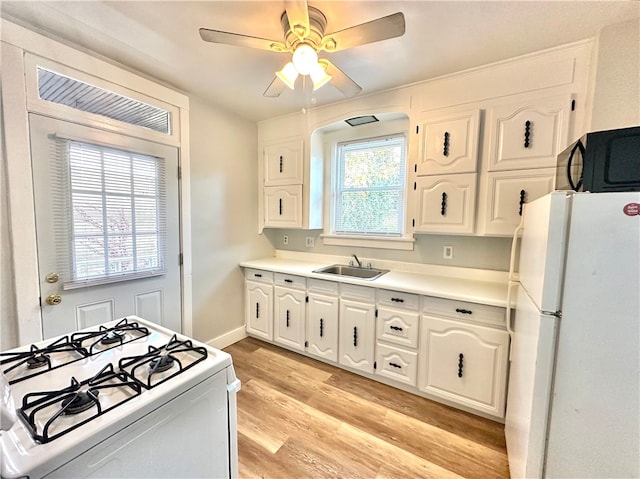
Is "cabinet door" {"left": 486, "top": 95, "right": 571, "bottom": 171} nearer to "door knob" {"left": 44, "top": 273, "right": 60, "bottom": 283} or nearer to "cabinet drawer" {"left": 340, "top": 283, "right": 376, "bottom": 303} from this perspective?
"cabinet drawer" {"left": 340, "top": 283, "right": 376, "bottom": 303}

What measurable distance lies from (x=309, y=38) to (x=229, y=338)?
2785 millimetres

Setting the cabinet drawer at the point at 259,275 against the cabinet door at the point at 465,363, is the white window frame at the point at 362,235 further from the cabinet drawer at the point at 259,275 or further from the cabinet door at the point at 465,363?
the cabinet door at the point at 465,363

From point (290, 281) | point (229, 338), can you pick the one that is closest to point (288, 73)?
point (290, 281)

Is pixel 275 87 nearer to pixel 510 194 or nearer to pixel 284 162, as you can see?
pixel 284 162

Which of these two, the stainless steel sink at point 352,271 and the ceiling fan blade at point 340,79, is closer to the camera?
the ceiling fan blade at point 340,79

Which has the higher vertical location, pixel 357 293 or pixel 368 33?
pixel 368 33

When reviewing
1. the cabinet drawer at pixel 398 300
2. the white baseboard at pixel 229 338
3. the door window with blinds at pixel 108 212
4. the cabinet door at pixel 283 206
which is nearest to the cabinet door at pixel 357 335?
the cabinet drawer at pixel 398 300

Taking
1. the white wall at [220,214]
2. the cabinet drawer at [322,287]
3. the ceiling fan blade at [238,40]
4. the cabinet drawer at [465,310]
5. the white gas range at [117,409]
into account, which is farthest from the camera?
the white wall at [220,214]

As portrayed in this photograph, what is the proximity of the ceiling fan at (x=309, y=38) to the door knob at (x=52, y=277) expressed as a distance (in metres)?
1.67

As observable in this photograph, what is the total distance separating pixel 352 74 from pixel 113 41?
1.61 metres

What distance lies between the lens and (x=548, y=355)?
1010 millimetres

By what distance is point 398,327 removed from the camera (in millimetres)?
2137

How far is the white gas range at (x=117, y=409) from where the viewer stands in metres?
0.62

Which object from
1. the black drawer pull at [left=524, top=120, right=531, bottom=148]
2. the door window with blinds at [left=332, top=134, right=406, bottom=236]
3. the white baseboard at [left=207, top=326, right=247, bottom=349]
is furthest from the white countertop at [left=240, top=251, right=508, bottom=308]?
the black drawer pull at [left=524, top=120, right=531, bottom=148]
